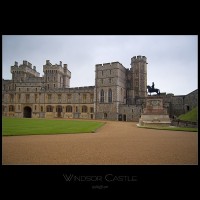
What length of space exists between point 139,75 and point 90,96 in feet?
43.4

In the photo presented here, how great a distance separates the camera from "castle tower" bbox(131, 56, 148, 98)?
139 ft

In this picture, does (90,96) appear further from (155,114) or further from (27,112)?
(155,114)

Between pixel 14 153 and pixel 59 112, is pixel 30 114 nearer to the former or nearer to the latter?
pixel 59 112

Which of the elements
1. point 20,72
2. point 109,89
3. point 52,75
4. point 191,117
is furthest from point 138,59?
point 20,72

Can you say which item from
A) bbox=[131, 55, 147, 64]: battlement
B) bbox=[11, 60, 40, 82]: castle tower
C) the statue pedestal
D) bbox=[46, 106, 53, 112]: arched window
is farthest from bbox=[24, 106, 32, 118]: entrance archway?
the statue pedestal

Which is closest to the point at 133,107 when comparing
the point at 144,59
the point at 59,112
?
the point at 144,59

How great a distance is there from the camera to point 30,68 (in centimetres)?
5631

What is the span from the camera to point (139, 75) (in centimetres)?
4241

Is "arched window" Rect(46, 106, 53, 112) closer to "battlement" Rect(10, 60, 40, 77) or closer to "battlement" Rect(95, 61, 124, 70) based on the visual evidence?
"battlement" Rect(10, 60, 40, 77)

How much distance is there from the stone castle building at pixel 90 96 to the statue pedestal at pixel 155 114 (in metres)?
11.1
